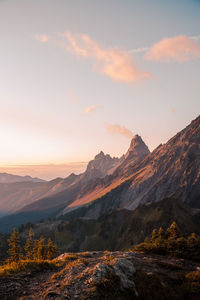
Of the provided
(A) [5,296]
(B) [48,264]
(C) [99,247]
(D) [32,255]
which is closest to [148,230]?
(C) [99,247]

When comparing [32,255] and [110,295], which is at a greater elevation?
[110,295]

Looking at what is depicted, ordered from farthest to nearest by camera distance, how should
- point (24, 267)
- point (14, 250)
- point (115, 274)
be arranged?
point (14, 250)
point (24, 267)
point (115, 274)

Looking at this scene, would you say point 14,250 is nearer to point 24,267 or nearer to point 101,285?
point 24,267

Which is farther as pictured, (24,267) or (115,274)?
(24,267)

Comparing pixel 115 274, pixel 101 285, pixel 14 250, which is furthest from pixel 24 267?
pixel 14 250

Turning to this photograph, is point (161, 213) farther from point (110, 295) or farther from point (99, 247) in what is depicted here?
point (110, 295)

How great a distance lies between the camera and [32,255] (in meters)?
46.5

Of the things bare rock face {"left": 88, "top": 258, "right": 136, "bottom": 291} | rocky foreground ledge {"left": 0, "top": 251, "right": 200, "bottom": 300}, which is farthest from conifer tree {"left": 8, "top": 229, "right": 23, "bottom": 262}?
bare rock face {"left": 88, "top": 258, "right": 136, "bottom": 291}

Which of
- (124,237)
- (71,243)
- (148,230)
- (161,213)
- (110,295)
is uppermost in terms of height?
(110,295)

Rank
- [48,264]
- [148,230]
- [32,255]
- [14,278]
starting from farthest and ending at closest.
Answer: [148,230] → [32,255] → [48,264] → [14,278]

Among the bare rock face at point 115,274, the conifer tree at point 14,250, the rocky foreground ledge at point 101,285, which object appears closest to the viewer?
the rocky foreground ledge at point 101,285

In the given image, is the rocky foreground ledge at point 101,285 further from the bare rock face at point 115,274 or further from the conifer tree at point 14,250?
the conifer tree at point 14,250

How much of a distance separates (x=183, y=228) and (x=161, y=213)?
18981mm

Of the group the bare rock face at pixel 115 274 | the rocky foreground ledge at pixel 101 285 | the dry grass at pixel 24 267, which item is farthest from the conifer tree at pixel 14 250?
the bare rock face at pixel 115 274
